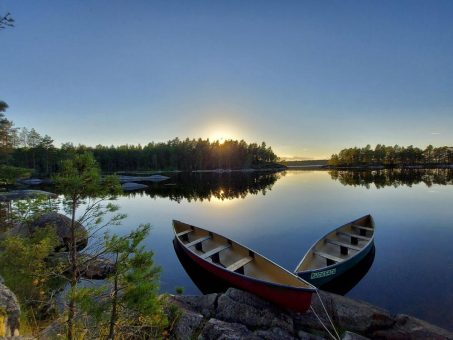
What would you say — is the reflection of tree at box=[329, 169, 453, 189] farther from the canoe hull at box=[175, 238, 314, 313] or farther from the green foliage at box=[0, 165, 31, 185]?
the green foliage at box=[0, 165, 31, 185]

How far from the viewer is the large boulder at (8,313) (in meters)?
4.18

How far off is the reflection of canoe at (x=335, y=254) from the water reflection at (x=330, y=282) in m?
0.67

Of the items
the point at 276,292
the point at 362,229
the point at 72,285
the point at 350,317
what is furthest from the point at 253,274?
the point at 362,229

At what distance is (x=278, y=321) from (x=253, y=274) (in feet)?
10.1

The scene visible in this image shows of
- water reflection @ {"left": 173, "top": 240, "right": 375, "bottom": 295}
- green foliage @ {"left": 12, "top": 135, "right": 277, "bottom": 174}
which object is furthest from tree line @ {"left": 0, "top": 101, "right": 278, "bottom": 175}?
water reflection @ {"left": 173, "top": 240, "right": 375, "bottom": 295}

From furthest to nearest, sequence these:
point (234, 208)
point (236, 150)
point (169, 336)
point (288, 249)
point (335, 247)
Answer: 1. point (236, 150)
2. point (234, 208)
3. point (288, 249)
4. point (335, 247)
5. point (169, 336)

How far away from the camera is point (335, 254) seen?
42.7 feet

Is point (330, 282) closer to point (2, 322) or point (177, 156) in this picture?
point (2, 322)

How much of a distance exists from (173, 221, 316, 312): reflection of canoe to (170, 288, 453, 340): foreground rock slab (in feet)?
1.32

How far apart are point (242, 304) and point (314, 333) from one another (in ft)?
7.29

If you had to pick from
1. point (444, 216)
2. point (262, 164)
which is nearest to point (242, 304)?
point (444, 216)

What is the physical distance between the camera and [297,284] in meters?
8.09

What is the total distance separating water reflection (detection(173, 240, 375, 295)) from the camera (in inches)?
421

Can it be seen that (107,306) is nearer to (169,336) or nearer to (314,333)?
(169,336)
